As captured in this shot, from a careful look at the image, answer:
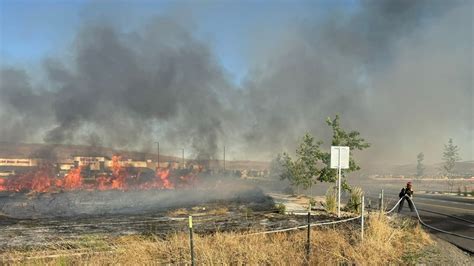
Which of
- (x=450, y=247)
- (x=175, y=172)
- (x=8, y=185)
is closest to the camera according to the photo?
(x=450, y=247)

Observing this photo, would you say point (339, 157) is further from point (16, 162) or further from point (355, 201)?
point (16, 162)

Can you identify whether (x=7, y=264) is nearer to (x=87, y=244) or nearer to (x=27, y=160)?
(x=87, y=244)

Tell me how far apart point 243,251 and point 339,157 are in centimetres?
844

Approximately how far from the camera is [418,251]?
10.8m

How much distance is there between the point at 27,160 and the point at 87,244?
6396cm

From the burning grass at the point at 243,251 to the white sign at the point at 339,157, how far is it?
5.00 meters

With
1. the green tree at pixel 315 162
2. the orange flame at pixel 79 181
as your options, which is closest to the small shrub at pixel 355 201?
the green tree at pixel 315 162

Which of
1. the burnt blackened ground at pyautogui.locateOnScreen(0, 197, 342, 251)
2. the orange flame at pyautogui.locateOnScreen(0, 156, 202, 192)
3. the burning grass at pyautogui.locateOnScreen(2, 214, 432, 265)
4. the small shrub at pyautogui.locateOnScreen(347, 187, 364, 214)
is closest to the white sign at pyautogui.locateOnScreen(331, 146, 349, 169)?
the burnt blackened ground at pyautogui.locateOnScreen(0, 197, 342, 251)

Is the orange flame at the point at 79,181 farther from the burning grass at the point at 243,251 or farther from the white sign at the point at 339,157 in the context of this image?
the burning grass at the point at 243,251

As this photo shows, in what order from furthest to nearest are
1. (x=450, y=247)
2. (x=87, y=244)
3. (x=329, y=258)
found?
(x=450, y=247), (x=87, y=244), (x=329, y=258)

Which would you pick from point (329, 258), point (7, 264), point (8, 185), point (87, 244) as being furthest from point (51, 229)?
point (8, 185)

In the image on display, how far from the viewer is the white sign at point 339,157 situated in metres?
16.2

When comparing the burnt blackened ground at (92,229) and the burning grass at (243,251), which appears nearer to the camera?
the burning grass at (243,251)

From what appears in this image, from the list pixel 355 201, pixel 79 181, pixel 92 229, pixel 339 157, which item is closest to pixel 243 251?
pixel 92 229
